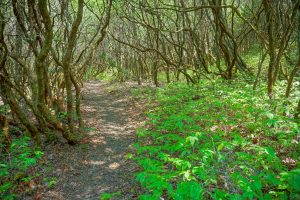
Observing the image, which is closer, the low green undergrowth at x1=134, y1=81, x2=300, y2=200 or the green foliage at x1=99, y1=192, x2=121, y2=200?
the low green undergrowth at x1=134, y1=81, x2=300, y2=200

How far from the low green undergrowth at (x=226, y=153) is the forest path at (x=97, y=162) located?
0.52 metres

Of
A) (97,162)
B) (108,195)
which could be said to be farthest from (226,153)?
(97,162)

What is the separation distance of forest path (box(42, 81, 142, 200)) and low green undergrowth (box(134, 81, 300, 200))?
0.52 meters

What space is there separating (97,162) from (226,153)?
12.2 feet

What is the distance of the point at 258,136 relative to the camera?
211 inches

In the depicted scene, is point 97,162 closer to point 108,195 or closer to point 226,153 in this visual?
point 108,195

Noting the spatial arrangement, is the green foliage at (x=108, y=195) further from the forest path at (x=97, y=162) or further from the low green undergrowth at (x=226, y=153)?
the low green undergrowth at (x=226, y=153)

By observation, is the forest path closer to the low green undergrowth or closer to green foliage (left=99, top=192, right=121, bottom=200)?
green foliage (left=99, top=192, right=121, bottom=200)

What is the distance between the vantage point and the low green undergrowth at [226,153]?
2910 mm

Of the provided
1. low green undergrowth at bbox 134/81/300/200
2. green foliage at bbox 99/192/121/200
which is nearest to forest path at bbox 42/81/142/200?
green foliage at bbox 99/192/121/200

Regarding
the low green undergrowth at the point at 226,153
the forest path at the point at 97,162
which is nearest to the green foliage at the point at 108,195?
the forest path at the point at 97,162

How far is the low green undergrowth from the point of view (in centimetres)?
291

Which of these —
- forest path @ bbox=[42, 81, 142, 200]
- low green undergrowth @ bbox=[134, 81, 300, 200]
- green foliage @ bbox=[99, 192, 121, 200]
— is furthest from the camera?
forest path @ bbox=[42, 81, 142, 200]

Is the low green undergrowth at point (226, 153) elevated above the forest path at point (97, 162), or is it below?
above
